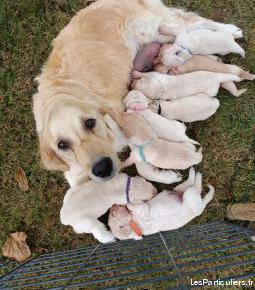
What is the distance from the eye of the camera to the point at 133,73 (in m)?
3.57

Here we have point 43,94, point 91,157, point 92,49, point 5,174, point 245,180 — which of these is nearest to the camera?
point 91,157

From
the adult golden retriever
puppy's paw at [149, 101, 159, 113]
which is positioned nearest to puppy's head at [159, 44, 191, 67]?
the adult golden retriever

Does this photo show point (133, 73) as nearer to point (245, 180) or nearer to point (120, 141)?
point (120, 141)

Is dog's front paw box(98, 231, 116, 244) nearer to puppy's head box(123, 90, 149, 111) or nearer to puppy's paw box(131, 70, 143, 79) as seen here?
puppy's head box(123, 90, 149, 111)

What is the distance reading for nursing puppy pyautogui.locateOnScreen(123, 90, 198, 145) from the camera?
10.9 feet

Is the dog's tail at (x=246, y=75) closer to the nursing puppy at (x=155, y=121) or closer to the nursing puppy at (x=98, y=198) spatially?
the nursing puppy at (x=155, y=121)

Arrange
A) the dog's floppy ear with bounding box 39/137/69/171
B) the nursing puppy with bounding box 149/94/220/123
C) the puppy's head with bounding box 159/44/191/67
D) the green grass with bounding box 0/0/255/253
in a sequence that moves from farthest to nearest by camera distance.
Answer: the green grass with bounding box 0/0/255/253 < the puppy's head with bounding box 159/44/191/67 < the nursing puppy with bounding box 149/94/220/123 < the dog's floppy ear with bounding box 39/137/69/171

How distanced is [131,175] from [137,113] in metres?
0.59

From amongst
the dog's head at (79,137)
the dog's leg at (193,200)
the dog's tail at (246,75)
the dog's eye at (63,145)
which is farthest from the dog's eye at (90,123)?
the dog's tail at (246,75)

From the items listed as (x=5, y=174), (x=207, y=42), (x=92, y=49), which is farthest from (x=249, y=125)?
(x=5, y=174)

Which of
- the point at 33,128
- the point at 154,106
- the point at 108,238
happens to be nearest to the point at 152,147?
the point at 154,106

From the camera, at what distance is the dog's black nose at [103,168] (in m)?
2.80

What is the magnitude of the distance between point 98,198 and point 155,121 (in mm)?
689

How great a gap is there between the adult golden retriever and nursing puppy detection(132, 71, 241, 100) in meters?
0.19
